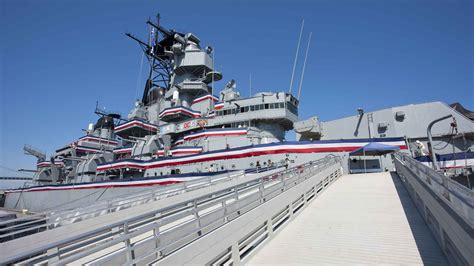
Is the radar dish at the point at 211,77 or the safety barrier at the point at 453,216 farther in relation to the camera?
the radar dish at the point at 211,77

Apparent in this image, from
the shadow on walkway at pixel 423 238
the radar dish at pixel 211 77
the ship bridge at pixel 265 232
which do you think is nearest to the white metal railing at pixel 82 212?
the ship bridge at pixel 265 232

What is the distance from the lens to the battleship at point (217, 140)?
836 inches

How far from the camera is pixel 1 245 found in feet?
16.9

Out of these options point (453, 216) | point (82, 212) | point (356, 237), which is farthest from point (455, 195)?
point (82, 212)

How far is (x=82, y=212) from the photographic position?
745 centimetres

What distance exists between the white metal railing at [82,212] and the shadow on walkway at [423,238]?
8529 millimetres

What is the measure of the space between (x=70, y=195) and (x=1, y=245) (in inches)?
1386

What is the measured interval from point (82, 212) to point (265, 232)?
230 inches

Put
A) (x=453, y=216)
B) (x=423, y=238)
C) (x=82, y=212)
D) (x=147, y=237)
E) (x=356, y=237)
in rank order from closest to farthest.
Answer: (x=453, y=216), (x=147, y=237), (x=423, y=238), (x=356, y=237), (x=82, y=212)

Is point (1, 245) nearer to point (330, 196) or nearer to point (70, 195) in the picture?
point (330, 196)

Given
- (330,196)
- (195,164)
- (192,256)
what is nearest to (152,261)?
(192,256)

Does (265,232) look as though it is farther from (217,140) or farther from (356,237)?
(217,140)

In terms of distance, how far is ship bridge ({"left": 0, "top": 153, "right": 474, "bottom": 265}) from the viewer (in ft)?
11.5

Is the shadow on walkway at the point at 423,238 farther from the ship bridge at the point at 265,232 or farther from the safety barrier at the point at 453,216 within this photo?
the safety barrier at the point at 453,216
